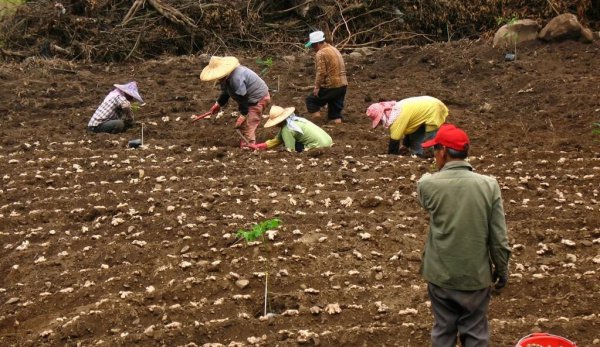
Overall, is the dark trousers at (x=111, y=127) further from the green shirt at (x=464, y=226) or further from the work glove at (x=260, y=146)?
the green shirt at (x=464, y=226)

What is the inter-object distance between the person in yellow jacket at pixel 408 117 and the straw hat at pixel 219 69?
150 centimetres

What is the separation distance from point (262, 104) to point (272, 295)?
11.7 feet

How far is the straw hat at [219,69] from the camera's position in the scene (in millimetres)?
7637

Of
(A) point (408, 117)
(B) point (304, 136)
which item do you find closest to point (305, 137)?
(B) point (304, 136)

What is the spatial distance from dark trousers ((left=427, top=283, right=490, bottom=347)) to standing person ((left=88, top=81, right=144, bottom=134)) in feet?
18.1

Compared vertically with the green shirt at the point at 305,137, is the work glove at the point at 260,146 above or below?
below

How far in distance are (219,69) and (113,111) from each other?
59.0 inches

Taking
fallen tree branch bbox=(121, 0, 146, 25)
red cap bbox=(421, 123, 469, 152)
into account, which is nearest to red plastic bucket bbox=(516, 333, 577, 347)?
red cap bbox=(421, 123, 469, 152)

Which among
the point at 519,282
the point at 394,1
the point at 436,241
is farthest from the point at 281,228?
the point at 394,1

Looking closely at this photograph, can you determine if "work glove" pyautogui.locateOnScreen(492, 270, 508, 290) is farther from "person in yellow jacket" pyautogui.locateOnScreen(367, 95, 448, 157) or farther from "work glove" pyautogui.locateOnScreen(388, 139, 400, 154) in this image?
"work glove" pyautogui.locateOnScreen(388, 139, 400, 154)

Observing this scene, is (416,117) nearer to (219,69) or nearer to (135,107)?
(219,69)

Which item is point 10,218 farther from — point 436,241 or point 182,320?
point 436,241

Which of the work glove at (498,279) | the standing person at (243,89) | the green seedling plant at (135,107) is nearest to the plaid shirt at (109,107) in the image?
the green seedling plant at (135,107)

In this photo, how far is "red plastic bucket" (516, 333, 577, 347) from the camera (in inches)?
152
